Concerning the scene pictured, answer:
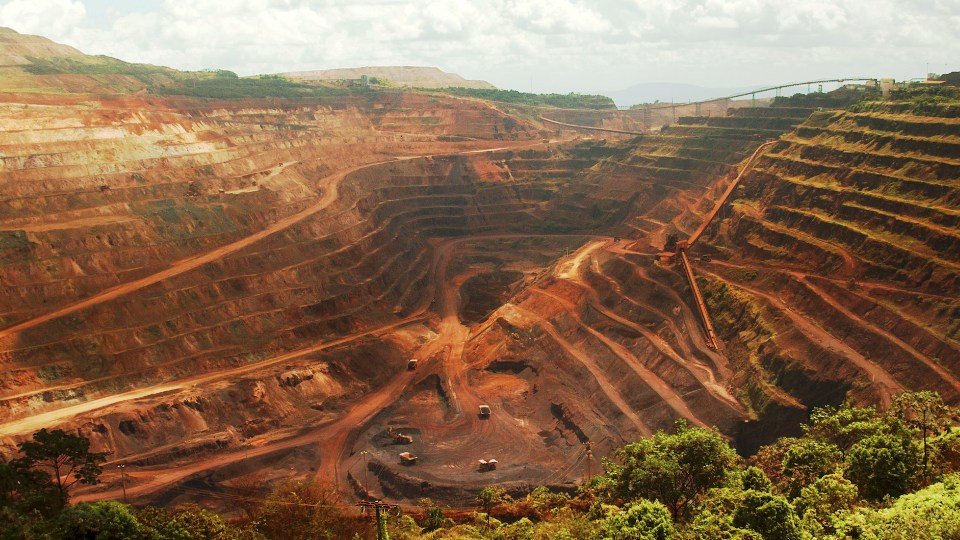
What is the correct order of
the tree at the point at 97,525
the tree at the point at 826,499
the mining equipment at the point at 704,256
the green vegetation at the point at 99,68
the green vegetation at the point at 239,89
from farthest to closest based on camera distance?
the green vegetation at the point at 239,89 → the green vegetation at the point at 99,68 → the mining equipment at the point at 704,256 → the tree at the point at 826,499 → the tree at the point at 97,525

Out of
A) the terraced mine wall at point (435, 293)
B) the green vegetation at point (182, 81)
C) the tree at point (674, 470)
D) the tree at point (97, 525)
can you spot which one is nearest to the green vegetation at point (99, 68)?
the green vegetation at point (182, 81)

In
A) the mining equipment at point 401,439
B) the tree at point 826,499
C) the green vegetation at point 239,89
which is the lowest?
the mining equipment at point 401,439

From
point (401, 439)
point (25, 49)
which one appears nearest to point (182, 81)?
point (25, 49)

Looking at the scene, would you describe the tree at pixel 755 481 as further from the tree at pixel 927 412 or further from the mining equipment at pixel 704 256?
the mining equipment at pixel 704 256

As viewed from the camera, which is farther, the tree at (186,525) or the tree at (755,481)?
the tree at (755,481)

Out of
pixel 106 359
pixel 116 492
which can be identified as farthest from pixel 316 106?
pixel 116 492

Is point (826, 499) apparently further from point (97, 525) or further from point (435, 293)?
point (435, 293)

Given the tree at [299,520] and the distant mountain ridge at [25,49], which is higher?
the distant mountain ridge at [25,49]
